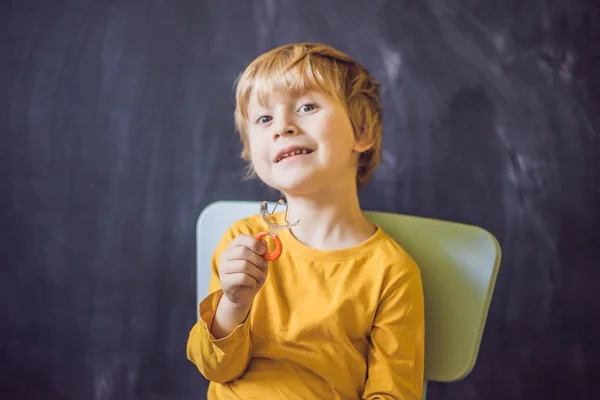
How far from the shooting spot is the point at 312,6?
1.06 meters

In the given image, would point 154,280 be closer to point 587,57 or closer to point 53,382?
point 53,382

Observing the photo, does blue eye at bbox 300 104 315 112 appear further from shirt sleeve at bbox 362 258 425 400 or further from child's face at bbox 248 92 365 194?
shirt sleeve at bbox 362 258 425 400

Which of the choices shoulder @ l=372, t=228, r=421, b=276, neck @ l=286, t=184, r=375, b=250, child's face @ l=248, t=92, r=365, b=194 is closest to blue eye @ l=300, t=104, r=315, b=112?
child's face @ l=248, t=92, r=365, b=194

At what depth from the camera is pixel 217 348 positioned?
30.0 inches

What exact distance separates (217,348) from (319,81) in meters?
0.39

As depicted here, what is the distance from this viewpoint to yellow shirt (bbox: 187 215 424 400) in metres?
0.78

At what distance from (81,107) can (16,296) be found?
1.35ft

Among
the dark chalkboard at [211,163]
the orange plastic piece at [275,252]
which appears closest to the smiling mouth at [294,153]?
the orange plastic piece at [275,252]

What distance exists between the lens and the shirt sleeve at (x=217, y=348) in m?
0.75

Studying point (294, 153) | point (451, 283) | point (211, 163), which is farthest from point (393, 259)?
point (211, 163)

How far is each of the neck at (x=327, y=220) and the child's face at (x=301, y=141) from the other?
28mm

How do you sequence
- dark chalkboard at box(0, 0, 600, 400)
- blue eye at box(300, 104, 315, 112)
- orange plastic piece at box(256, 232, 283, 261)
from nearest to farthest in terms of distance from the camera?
orange plastic piece at box(256, 232, 283, 261) < blue eye at box(300, 104, 315, 112) < dark chalkboard at box(0, 0, 600, 400)

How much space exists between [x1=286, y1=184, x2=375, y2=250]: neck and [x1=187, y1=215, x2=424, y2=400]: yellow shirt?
22mm

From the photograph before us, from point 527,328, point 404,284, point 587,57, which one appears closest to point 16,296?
point 404,284
